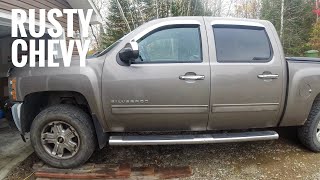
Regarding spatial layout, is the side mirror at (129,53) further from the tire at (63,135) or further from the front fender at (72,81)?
the tire at (63,135)

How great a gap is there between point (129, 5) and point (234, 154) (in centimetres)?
1448

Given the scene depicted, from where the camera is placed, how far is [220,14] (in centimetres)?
2031

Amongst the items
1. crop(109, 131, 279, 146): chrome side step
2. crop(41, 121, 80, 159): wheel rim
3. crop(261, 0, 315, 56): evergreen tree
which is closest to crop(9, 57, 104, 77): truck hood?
crop(41, 121, 80, 159): wheel rim

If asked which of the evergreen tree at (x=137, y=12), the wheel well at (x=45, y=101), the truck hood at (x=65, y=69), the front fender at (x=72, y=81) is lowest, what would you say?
the wheel well at (x=45, y=101)

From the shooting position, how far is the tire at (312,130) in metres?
4.36

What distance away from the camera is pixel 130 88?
379 cm

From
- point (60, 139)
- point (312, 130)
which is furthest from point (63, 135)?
point (312, 130)

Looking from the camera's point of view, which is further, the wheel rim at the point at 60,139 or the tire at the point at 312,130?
the tire at the point at 312,130

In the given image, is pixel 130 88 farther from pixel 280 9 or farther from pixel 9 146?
pixel 280 9

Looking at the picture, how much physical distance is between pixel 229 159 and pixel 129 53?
7.07 feet

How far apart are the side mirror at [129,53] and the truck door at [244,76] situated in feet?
3.30

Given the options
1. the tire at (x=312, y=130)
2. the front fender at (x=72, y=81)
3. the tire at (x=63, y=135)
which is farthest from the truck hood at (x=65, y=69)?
the tire at (x=312, y=130)

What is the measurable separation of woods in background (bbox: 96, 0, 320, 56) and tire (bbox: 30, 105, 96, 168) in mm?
12228

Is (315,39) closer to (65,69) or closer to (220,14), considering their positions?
(220,14)
